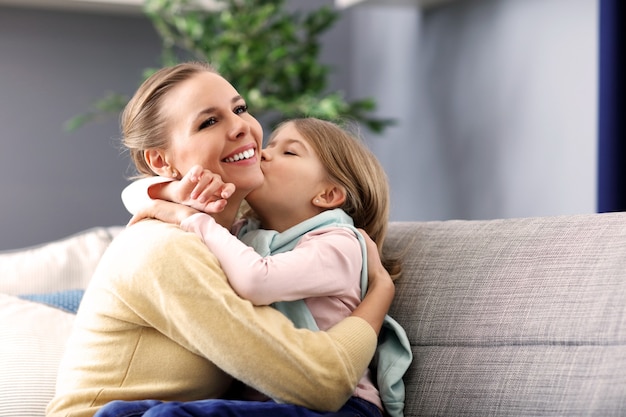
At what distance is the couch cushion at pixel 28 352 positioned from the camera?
169cm

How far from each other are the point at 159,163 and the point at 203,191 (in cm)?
18

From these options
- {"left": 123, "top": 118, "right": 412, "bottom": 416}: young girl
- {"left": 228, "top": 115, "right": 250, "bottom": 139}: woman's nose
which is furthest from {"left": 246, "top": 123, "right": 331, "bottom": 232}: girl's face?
{"left": 228, "top": 115, "right": 250, "bottom": 139}: woman's nose

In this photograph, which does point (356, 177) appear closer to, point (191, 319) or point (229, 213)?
point (229, 213)

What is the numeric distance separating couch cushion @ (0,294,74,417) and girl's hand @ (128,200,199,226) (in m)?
0.43

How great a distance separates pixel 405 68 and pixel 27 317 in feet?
9.83

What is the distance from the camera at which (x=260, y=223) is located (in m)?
1.71

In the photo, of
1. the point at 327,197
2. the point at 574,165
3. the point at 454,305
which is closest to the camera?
the point at 454,305

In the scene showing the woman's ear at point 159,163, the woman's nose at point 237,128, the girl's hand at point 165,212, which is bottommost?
the girl's hand at point 165,212

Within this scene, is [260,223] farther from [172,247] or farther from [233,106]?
[172,247]

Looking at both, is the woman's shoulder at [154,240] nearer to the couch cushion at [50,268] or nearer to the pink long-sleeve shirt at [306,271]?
the pink long-sleeve shirt at [306,271]

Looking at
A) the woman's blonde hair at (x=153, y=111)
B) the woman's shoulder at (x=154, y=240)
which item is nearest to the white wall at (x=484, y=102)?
the woman's blonde hair at (x=153, y=111)

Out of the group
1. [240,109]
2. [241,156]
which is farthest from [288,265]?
[240,109]

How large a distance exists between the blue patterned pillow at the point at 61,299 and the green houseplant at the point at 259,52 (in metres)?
1.71

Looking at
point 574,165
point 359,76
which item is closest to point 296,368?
point 574,165
